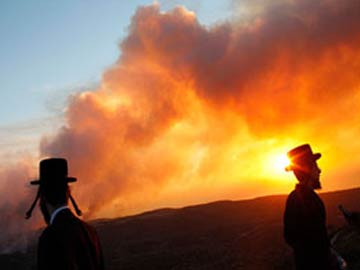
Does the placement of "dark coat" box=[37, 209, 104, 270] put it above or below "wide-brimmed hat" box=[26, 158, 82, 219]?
below

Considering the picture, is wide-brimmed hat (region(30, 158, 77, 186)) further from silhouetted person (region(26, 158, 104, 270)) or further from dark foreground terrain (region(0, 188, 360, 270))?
dark foreground terrain (region(0, 188, 360, 270))

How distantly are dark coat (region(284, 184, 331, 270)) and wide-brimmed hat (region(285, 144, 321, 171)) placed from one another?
1.02ft

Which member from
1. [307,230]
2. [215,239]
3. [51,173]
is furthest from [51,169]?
[215,239]

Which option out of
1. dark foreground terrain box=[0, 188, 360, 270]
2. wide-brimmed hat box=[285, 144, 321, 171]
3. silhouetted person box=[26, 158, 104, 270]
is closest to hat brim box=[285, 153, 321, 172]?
wide-brimmed hat box=[285, 144, 321, 171]

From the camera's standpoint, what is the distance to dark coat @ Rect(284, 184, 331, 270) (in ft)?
24.4

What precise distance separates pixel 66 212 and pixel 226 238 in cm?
3721

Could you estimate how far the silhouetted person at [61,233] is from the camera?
399 cm

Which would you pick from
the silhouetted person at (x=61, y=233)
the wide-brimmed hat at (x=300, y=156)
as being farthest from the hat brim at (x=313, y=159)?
the silhouetted person at (x=61, y=233)

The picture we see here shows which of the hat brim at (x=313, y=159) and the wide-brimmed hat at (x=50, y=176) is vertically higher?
the hat brim at (x=313, y=159)

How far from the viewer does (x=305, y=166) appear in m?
7.79

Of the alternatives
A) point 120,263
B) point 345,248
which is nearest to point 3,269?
point 120,263

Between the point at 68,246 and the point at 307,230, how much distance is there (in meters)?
4.43

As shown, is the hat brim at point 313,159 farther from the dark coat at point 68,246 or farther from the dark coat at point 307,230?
the dark coat at point 68,246

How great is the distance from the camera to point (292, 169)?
7949mm
